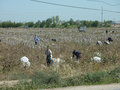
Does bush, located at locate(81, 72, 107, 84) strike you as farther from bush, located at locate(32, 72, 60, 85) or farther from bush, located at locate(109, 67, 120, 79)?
bush, located at locate(32, 72, 60, 85)

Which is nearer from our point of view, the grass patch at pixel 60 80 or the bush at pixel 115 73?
the grass patch at pixel 60 80

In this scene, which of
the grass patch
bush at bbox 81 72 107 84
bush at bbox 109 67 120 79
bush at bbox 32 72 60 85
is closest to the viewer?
the grass patch

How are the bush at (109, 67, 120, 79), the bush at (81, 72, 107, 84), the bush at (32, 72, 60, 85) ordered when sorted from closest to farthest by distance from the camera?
the bush at (32, 72, 60, 85), the bush at (81, 72, 107, 84), the bush at (109, 67, 120, 79)

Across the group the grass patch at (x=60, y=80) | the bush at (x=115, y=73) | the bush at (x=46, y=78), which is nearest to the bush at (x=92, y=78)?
the grass patch at (x=60, y=80)

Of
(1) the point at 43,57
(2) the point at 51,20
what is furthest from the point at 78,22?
(1) the point at 43,57

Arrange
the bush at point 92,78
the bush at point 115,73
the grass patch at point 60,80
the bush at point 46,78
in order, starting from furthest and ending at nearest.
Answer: the bush at point 115,73 → the bush at point 92,78 → the bush at point 46,78 → the grass patch at point 60,80

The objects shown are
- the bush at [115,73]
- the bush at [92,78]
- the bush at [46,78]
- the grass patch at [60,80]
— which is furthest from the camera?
the bush at [115,73]

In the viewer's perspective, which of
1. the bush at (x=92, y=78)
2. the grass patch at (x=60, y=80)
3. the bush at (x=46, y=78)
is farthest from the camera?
the bush at (x=92, y=78)

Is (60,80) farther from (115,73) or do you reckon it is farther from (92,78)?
(115,73)

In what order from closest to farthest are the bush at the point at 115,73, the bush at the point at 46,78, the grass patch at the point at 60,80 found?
the grass patch at the point at 60,80 → the bush at the point at 46,78 → the bush at the point at 115,73

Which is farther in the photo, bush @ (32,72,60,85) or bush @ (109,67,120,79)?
bush @ (109,67,120,79)

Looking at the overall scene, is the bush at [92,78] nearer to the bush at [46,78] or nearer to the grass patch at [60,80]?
the grass patch at [60,80]

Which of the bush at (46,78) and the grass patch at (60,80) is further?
the bush at (46,78)

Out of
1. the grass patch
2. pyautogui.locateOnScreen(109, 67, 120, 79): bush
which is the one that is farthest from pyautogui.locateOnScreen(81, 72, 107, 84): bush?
pyautogui.locateOnScreen(109, 67, 120, 79): bush
